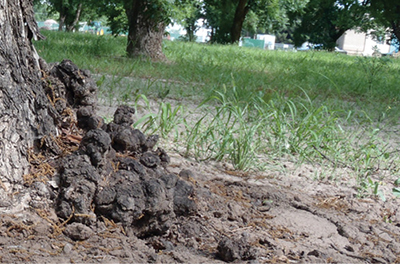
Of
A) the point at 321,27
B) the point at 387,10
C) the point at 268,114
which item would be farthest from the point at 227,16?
the point at 268,114

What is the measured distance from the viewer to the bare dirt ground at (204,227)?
172cm

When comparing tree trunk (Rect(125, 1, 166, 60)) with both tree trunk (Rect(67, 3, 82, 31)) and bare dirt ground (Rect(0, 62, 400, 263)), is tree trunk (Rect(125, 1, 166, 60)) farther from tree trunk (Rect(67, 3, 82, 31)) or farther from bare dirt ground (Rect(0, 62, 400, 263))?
tree trunk (Rect(67, 3, 82, 31))

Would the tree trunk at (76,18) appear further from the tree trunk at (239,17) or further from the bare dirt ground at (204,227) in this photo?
the bare dirt ground at (204,227)

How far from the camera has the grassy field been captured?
3.23m

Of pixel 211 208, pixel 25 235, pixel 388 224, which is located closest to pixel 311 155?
pixel 388 224

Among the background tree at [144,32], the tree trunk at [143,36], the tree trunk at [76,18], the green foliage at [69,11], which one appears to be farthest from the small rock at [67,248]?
the tree trunk at [76,18]

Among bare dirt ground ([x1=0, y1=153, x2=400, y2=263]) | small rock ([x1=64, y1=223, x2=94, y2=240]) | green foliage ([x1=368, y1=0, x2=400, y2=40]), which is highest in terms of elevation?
green foliage ([x1=368, y1=0, x2=400, y2=40])

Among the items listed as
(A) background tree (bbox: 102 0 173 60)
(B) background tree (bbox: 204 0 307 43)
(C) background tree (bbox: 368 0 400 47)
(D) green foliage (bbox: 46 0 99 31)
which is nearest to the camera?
(A) background tree (bbox: 102 0 173 60)

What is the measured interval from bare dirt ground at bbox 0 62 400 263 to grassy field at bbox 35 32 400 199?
0.53 m

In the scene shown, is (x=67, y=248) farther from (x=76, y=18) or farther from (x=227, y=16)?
(x=76, y=18)

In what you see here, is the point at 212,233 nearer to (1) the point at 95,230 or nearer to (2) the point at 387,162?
(1) the point at 95,230

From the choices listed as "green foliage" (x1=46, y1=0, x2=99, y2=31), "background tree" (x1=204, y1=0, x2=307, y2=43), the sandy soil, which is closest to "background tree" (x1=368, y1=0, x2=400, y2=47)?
the sandy soil

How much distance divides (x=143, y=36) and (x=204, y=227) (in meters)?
6.63

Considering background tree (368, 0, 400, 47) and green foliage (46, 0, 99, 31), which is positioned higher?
green foliage (46, 0, 99, 31)
